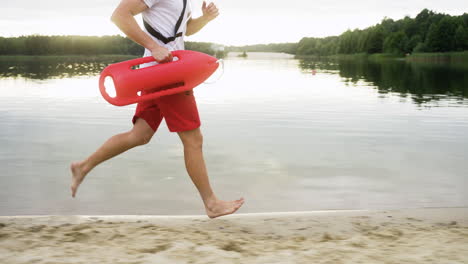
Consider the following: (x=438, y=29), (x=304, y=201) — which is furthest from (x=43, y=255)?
(x=438, y=29)

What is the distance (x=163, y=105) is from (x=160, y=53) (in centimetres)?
33

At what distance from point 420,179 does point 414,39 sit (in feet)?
317

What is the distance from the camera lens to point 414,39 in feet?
312

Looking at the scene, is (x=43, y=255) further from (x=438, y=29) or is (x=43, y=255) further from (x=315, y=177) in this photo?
(x=438, y=29)

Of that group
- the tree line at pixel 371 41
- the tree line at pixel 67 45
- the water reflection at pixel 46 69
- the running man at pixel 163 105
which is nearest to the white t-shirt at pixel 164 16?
the running man at pixel 163 105

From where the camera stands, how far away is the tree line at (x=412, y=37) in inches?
3361

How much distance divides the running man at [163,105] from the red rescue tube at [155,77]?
6 cm

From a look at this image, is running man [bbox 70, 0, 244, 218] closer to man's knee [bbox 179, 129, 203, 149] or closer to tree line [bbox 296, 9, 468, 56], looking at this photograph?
man's knee [bbox 179, 129, 203, 149]

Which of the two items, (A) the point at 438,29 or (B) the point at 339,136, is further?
(A) the point at 438,29

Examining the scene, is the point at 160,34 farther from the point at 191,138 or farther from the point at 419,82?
the point at 419,82

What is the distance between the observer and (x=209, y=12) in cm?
358

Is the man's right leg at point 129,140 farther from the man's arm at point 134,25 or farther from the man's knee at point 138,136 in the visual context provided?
the man's arm at point 134,25

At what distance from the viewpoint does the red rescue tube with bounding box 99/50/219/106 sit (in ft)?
10.0

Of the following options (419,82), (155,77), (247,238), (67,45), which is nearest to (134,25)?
(155,77)
